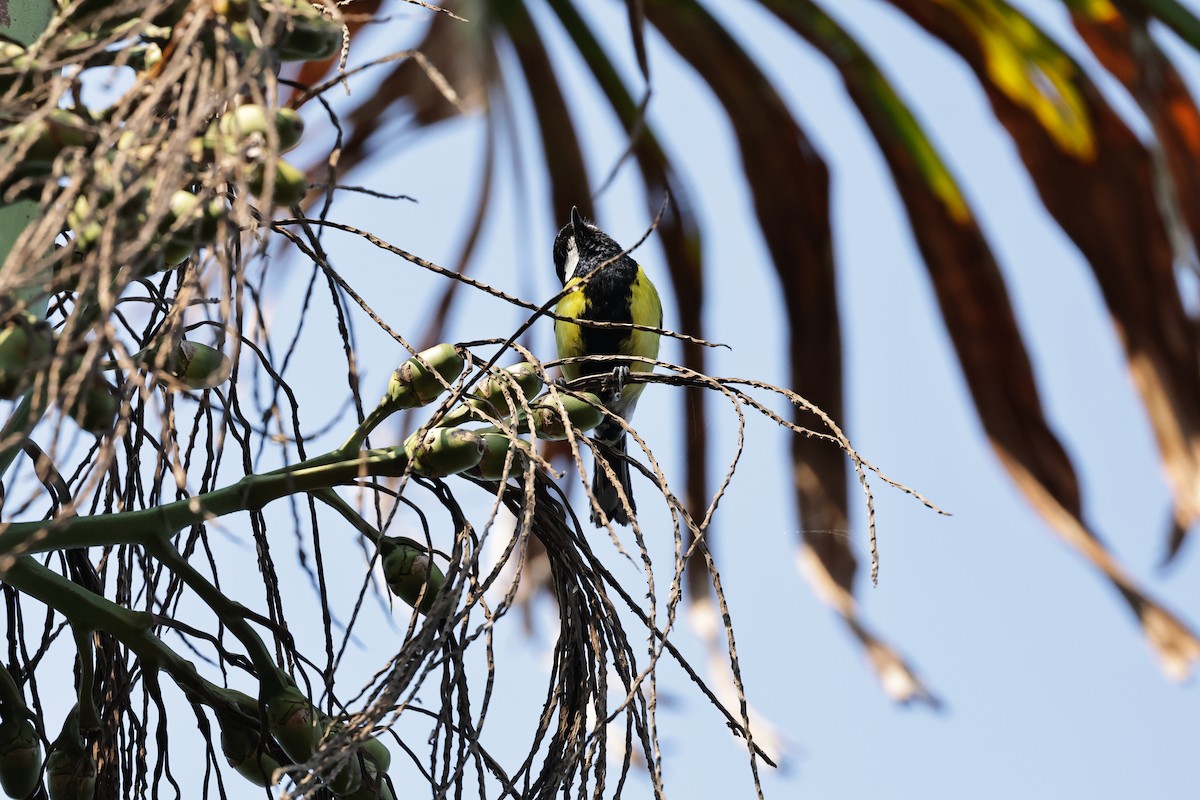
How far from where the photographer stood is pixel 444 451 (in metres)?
1.07

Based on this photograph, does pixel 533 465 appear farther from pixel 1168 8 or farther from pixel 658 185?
pixel 658 185

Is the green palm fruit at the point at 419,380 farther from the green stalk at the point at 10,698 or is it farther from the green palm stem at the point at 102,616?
the green stalk at the point at 10,698

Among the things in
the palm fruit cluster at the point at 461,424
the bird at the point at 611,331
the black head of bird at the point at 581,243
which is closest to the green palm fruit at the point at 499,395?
the palm fruit cluster at the point at 461,424

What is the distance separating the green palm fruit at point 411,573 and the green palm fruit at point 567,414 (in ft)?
0.48

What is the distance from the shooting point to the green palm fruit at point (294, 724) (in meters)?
1.08

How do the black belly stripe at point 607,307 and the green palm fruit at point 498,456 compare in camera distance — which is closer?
the green palm fruit at point 498,456

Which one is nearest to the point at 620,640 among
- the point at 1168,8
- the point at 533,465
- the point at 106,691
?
the point at 533,465

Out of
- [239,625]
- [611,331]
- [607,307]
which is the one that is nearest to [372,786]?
[239,625]

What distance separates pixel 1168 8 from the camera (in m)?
2.35

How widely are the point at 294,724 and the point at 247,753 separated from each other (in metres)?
0.10

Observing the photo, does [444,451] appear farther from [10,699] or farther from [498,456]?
[10,699]

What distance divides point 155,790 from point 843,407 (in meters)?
2.04

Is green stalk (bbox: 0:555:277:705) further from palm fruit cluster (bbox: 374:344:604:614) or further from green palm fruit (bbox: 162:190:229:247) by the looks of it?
green palm fruit (bbox: 162:190:229:247)

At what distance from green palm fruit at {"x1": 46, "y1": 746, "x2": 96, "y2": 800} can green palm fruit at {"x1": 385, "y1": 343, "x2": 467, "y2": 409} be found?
1.26ft
